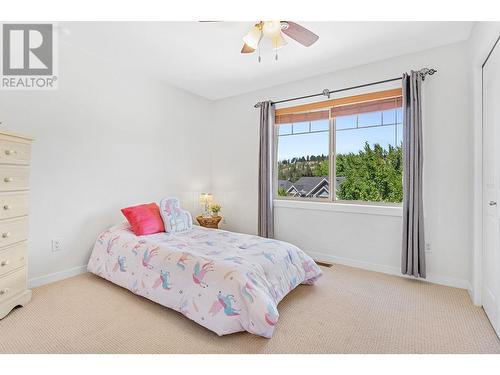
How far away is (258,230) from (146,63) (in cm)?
Result: 272

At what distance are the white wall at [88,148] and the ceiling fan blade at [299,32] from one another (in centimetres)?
224

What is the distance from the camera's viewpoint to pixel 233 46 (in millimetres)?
2836

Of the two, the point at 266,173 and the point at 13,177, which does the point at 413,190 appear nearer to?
the point at 266,173

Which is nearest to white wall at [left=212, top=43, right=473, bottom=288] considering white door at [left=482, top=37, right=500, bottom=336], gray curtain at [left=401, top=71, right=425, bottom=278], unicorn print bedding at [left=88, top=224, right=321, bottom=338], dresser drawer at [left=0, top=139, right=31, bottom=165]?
gray curtain at [left=401, top=71, right=425, bottom=278]

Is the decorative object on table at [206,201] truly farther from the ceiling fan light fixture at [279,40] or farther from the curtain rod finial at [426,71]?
the curtain rod finial at [426,71]

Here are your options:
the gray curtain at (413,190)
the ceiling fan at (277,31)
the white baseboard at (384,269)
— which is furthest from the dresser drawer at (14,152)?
the gray curtain at (413,190)

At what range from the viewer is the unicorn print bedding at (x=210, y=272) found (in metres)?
1.80

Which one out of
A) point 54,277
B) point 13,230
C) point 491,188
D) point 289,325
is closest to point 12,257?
point 13,230

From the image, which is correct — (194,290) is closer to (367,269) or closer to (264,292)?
(264,292)

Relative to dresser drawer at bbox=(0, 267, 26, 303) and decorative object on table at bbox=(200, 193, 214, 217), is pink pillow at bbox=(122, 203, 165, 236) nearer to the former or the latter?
dresser drawer at bbox=(0, 267, 26, 303)

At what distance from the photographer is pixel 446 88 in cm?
274

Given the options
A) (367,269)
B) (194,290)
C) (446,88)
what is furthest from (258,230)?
(446,88)

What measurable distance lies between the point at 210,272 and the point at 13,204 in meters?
1.67

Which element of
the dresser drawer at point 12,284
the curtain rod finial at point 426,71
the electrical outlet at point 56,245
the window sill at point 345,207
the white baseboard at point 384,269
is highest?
the curtain rod finial at point 426,71
